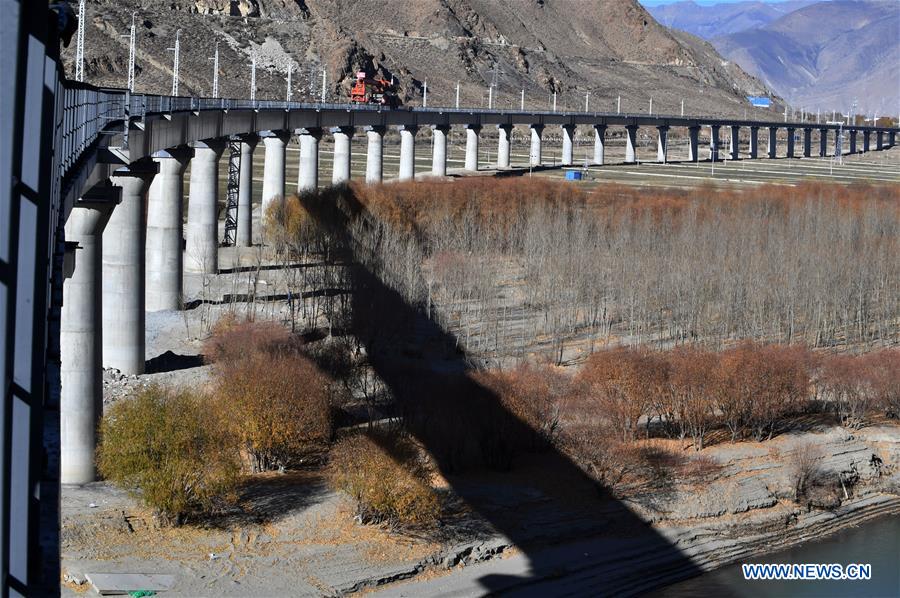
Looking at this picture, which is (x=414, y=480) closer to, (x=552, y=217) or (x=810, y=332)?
(x=810, y=332)

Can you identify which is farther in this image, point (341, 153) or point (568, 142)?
point (568, 142)

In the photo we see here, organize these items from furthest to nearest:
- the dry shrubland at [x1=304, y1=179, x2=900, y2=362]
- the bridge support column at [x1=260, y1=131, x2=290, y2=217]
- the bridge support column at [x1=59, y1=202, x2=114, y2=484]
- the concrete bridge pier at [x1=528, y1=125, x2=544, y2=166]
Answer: the concrete bridge pier at [x1=528, y1=125, x2=544, y2=166] → the bridge support column at [x1=260, y1=131, x2=290, y2=217] → the dry shrubland at [x1=304, y1=179, x2=900, y2=362] → the bridge support column at [x1=59, y1=202, x2=114, y2=484]

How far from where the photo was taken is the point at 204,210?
52.6 metres

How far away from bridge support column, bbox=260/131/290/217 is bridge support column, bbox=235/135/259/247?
2117 mm

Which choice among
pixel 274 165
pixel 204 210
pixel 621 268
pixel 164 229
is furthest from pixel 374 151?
pixel 164 229

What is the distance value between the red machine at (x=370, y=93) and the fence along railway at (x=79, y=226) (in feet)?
86.7

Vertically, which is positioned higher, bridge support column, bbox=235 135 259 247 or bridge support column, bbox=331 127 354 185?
bridge support column, bbox=331 127 354 185

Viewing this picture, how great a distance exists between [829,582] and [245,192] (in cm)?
3692

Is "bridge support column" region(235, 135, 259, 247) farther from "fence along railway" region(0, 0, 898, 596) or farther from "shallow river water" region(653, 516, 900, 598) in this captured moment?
"shallow river water" region(653, 516, 900, 598)

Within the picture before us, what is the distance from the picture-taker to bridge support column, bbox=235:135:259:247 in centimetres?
5953

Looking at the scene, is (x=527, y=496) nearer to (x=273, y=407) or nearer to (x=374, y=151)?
(x=273, y=407)

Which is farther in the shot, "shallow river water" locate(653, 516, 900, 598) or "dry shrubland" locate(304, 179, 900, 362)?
"dry shrubland" locate(304, 179, 900, 362)

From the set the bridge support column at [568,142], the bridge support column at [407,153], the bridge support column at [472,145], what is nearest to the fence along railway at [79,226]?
the bridge support column at [407,153]

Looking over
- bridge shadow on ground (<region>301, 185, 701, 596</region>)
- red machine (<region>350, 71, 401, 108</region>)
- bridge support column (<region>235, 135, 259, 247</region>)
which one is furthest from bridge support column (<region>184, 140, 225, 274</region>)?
red machine (<region>350, 71, 401, 108</region>)
